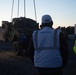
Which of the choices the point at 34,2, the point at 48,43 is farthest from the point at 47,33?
the point at 34,2

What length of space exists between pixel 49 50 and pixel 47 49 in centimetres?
4

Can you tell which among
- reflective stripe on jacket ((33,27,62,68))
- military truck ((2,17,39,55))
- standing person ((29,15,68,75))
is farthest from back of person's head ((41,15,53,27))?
military truck ((2,17,39,55))

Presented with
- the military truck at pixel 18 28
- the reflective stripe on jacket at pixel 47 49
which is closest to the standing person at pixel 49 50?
the reflective stripe on jacket at pixel 47 49

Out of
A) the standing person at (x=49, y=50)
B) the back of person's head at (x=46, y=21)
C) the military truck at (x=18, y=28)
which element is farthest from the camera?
the military truck at (x=18, y=28)

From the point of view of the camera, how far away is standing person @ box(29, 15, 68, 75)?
6070 mm

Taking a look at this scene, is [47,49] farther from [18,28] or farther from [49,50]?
[18,28]

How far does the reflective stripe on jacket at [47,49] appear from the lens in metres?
6.08

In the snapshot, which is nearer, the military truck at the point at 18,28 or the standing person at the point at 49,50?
the standing person at the point at 49,50

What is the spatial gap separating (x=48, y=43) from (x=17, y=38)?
17.2 meters

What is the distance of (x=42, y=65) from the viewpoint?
610 centimetres

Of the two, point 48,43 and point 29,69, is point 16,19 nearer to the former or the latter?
point 29,69

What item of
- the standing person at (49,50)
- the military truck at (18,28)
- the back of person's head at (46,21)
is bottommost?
the military truck at (18,28)

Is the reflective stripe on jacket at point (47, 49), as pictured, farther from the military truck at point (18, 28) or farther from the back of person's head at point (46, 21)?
the military truck at point (18, 28)

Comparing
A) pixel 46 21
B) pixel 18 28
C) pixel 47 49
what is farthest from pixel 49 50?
pixel 18 28
